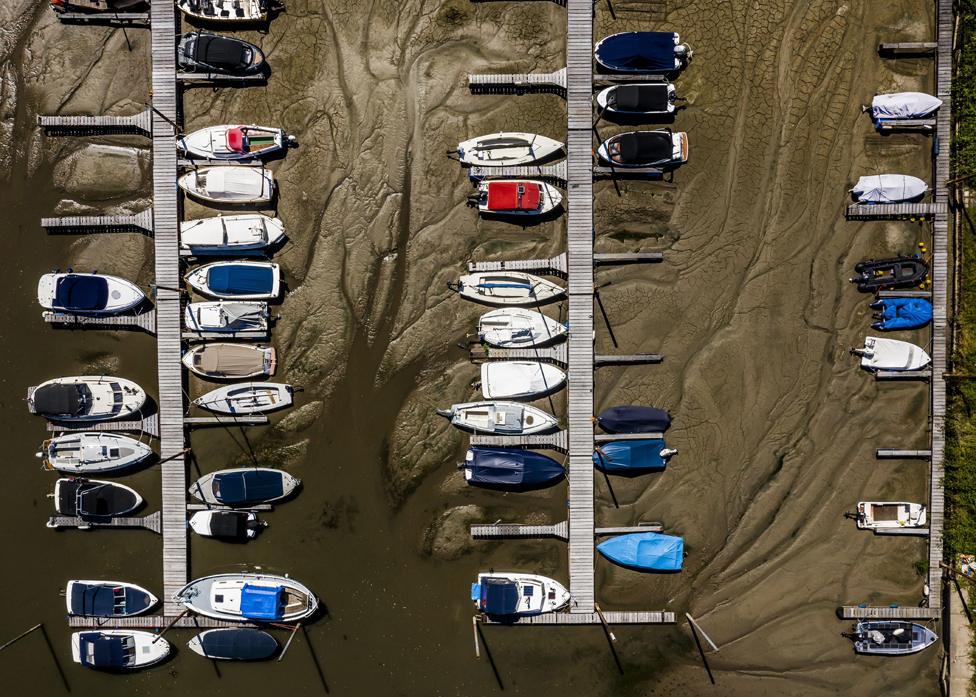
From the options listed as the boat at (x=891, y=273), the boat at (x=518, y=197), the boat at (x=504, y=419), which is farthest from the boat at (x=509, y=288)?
the boat at (x=891, y=273)

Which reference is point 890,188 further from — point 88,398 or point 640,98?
point 88,398

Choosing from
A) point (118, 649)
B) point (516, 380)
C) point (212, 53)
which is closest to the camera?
point (212, 53)

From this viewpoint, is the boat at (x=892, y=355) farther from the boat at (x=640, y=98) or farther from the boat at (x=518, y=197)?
the boat at (x=518, y=197)

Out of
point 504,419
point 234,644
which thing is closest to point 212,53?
point 504,419

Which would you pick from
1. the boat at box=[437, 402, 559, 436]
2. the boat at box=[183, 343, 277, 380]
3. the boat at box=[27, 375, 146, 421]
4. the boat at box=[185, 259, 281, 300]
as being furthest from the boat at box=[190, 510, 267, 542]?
the boat at box=[437, 402, 559, 436]

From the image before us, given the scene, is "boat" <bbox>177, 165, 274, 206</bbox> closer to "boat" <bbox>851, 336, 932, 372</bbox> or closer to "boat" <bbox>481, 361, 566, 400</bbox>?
"boat" <bbox>481, 361, 566, 400</bbox>

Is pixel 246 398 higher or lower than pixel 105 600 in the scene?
higher

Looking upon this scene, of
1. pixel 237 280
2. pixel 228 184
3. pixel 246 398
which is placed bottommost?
pixel 246 398
